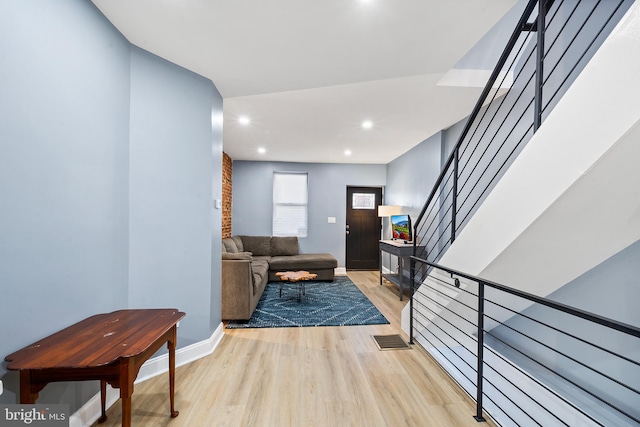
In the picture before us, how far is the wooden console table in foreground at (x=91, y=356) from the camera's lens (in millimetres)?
1188

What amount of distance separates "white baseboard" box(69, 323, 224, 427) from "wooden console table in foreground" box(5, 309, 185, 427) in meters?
0.56

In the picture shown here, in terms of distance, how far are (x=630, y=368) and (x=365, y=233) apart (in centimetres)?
489

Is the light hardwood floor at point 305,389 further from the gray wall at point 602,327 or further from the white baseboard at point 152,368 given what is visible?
the gray wall at point 602,327

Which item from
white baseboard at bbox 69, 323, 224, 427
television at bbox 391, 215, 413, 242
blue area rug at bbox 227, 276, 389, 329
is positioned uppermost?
television at bbox 391, 215, 413, 242

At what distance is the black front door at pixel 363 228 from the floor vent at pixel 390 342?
3609 mm

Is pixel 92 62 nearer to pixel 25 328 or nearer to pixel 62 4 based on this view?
pixel 62 4

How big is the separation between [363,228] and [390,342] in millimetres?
3969

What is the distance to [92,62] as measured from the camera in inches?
→ 68.6

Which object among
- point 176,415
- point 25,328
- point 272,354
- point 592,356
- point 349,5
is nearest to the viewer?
point 25,328

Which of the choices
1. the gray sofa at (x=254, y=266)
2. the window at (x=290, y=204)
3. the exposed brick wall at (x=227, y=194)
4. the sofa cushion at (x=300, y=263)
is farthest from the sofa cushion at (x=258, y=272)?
the window at (x=290, y=204)

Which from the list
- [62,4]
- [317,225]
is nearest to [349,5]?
[62,4]

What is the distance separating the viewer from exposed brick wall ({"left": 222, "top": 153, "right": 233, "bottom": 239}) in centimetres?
536

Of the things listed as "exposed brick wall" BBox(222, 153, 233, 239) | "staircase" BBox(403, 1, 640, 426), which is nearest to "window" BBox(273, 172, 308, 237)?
"exposed brick wall" BBox(222, 153, 233, 239)

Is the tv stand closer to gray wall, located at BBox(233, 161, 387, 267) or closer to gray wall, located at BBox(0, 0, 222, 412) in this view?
gray wall, located at BBox(233, 161, 387, 267)
